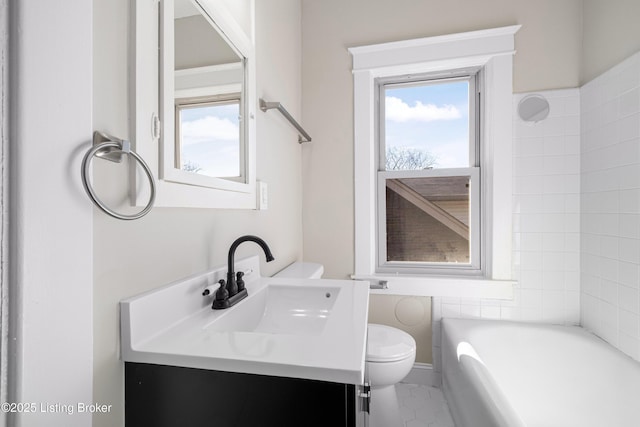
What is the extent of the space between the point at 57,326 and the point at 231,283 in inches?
18.3

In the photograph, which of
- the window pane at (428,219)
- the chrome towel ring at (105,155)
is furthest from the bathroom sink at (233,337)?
the window pane at (428,219)

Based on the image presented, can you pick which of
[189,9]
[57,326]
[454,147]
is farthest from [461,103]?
[57,326]

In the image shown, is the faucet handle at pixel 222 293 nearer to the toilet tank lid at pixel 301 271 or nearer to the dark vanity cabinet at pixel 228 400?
the dark vanity cabinet at pixel 228 400

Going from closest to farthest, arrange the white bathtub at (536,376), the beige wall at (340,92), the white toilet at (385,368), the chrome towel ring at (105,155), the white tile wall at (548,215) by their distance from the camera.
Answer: the chrome towel ring at (105,155) < the white bathtub at (536,376) < the white toilet at (385,368) < the white tile wall at (548,215) < the beige wall at (340,92)

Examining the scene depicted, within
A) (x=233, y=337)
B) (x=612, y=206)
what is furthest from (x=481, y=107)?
(x=233, y=337)

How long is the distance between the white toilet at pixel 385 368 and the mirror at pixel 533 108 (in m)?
1.49

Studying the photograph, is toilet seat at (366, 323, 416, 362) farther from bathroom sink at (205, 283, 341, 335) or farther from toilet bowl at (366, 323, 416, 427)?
bathroom sink at (205, 283, 341, 335)

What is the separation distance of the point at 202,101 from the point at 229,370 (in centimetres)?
74

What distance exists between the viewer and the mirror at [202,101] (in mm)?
762

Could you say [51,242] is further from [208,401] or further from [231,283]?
[231,283]

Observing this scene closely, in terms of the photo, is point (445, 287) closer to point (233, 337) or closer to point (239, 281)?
point (239, 281)

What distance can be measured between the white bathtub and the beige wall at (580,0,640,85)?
1463 mm

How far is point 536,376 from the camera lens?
1.54 meters

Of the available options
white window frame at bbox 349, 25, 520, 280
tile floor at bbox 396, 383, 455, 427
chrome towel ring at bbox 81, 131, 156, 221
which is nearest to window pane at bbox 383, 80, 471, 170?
white window frame at bbox 349, 25, 520, 280
